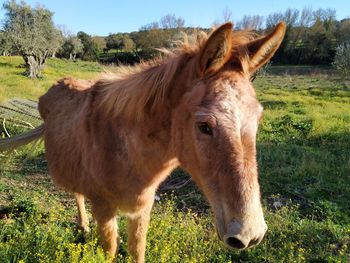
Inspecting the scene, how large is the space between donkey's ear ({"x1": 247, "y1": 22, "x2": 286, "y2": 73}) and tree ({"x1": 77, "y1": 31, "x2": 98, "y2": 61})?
202 feet

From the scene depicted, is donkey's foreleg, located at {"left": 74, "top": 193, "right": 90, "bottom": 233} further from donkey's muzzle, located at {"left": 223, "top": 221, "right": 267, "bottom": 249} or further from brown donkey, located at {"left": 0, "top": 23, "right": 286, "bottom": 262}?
donkey's muzzle, located at {"left": 223, "top": 221, "right": 267, "bottom": 249}

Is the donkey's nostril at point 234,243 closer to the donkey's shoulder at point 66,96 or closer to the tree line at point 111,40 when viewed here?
the donkey's shoulder at point 66,96

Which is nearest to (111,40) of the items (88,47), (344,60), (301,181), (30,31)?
(88,47)

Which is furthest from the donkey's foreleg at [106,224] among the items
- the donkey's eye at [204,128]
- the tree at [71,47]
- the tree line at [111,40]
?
the tree at [71,47]

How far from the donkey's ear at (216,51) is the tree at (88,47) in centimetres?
6174

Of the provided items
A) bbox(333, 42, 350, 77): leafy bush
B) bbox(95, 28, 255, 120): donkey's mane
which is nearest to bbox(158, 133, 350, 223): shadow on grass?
bbox(95, 28, 255, 120): donkey's mane

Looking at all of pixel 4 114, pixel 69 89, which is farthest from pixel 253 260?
pixel 4 114

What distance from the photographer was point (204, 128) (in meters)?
2.19

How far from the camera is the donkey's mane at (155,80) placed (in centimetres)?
251

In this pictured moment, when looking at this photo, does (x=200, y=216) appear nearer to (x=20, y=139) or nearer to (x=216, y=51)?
(x=20, y=139)

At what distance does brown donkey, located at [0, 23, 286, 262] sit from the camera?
2053 mm

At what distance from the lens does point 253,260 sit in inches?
159

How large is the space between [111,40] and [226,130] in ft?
218

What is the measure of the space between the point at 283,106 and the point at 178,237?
45.1 ft
